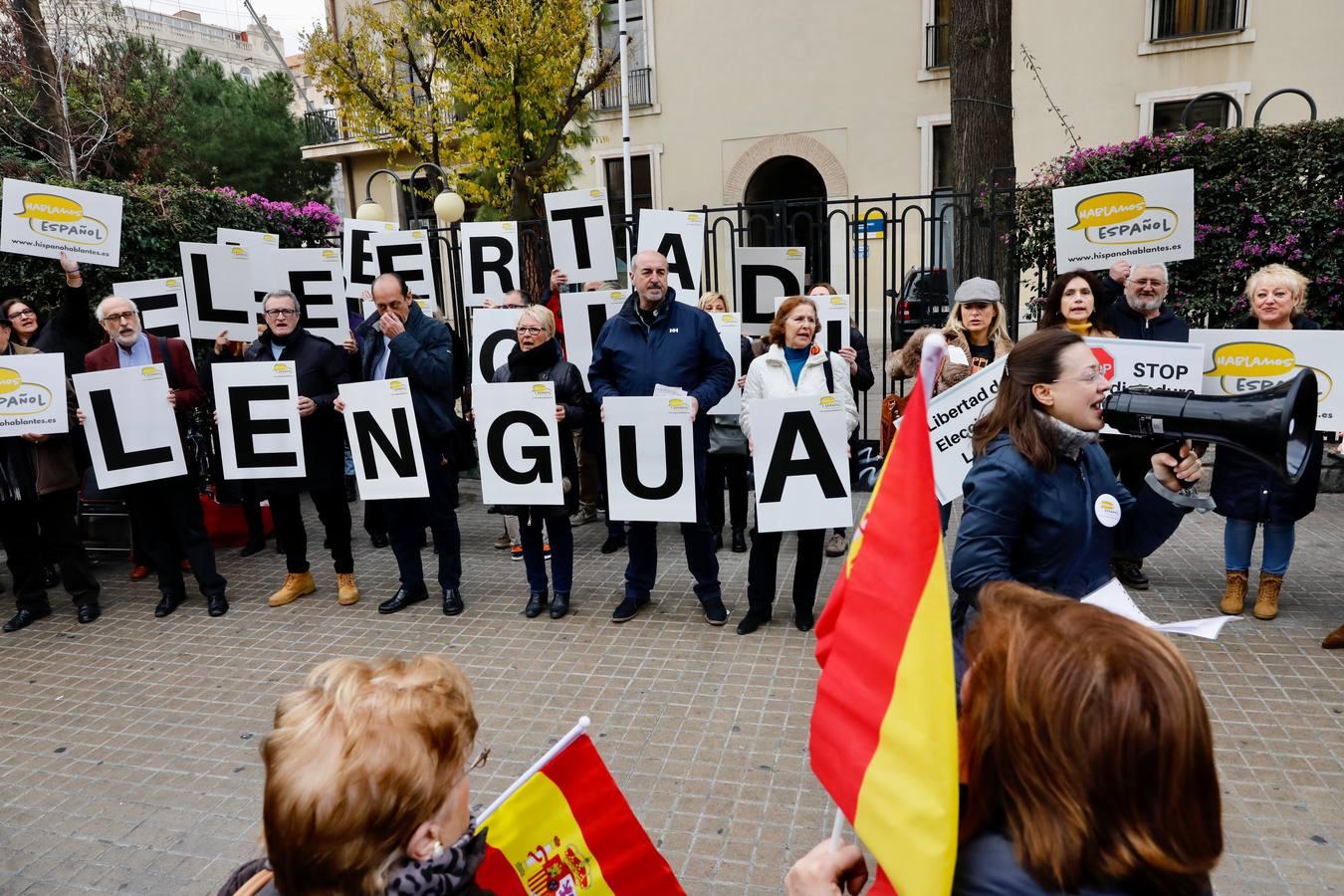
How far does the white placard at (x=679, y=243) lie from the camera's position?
22.5 ft

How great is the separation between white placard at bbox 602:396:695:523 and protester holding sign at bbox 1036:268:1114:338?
7.57ft

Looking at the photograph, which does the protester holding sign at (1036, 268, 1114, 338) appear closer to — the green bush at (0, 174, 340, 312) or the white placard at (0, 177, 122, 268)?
the white placard at (0, 177, 122, 268)

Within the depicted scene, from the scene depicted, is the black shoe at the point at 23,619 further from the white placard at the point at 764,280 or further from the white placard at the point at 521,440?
the white placard at the point at 764,280

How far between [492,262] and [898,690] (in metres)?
6.71

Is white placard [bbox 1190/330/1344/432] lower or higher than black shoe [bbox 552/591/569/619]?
higher

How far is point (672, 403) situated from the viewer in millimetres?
5227

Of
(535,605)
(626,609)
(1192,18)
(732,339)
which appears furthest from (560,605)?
(1192,18)

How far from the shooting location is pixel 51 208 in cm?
624

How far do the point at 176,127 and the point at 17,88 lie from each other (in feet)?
26.9

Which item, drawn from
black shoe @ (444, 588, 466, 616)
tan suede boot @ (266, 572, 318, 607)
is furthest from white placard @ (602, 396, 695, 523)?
tan suede boot @ (266, 572, 318, 607)

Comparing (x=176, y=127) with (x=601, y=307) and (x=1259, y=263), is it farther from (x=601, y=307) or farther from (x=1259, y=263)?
(x=1259, y=263)

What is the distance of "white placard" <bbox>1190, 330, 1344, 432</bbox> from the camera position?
15.5 ft

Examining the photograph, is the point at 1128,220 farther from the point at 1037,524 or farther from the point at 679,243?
the point at 1037,524

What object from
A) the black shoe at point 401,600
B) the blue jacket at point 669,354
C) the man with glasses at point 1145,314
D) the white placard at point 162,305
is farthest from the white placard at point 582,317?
the man with glasses at point 1145,314
